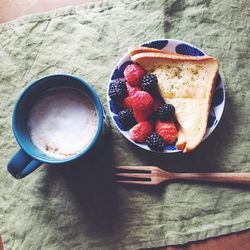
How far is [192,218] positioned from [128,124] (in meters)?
0.25

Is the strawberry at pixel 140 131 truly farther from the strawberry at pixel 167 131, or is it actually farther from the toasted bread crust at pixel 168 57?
the toasted bread crust at pixel 168 57

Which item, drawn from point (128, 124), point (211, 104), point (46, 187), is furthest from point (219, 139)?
point (46, 187)

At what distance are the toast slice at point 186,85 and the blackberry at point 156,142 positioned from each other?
0.11 feet

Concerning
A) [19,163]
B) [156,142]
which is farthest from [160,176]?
[19,163]

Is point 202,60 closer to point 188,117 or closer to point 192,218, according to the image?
point 188,117

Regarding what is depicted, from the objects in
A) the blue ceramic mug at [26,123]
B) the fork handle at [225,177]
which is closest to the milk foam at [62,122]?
the blue ceramic mug at [26,123]

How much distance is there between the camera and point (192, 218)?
0.98 meters

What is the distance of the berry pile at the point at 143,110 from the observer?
925mm

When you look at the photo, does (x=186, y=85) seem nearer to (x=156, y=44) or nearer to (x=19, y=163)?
(x=156, y=44)

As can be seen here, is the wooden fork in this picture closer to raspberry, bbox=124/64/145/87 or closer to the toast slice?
the toast slice

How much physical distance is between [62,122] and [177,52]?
295mm

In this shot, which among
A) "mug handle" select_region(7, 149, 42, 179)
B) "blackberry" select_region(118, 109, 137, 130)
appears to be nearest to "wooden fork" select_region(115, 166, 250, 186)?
"blackberry" select_region(118, 109, 137, 130)

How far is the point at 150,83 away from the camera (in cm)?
94

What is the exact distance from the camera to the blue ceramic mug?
0.87 m
